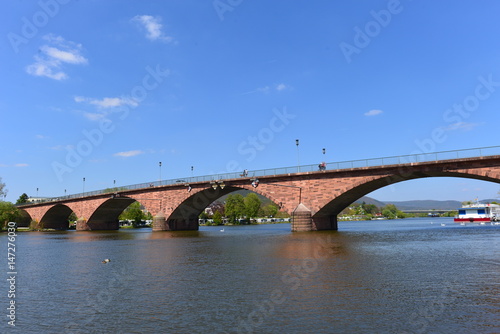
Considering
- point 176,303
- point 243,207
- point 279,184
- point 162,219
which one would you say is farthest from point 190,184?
point 243,207

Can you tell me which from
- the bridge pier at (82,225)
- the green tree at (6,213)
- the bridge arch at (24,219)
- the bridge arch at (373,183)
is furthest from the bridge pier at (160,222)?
the bridge arch at (24,219)

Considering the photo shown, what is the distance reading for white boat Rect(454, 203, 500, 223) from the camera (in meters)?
97.4

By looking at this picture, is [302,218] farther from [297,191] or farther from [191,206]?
[191,206]

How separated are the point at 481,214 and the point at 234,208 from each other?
87.2 meters

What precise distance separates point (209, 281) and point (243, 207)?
144m

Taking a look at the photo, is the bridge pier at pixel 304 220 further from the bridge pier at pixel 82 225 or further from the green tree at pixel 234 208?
the green tree at pixel 234 208

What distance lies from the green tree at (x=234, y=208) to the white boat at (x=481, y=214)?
80535mm

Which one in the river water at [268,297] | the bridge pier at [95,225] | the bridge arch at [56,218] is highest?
the bridge arch at [56,218]

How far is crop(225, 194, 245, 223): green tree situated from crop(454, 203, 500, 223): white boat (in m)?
80.5

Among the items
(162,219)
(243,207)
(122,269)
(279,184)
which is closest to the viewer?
(122,269)

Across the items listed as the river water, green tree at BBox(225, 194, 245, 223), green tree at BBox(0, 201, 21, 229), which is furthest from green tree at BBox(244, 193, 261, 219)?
the river water

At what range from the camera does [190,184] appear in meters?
77.9

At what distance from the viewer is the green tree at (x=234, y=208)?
529 ft

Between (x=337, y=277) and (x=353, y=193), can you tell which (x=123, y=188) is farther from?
(x=337, y=277)
